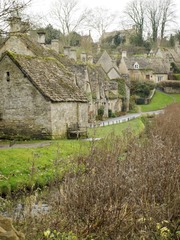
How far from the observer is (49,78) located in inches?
1102

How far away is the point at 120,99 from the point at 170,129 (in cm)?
4124

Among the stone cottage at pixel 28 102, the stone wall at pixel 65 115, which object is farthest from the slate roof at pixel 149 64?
the stone cottage at pixel 28 102

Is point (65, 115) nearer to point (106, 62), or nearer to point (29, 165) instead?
point (29, 165)

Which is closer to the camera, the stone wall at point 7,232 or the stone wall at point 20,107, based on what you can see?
the stone wall at point 7,232

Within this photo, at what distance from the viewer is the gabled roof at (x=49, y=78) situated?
26.0 meters

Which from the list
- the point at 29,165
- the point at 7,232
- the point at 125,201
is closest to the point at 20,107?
the point at 29,165

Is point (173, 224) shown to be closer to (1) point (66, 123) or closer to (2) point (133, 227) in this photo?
(2) point (133, 227)

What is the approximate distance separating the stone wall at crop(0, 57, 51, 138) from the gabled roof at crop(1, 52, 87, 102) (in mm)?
328

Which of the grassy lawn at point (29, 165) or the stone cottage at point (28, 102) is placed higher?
the stone cottage at point (28, 102)

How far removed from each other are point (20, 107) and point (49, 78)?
3.13m

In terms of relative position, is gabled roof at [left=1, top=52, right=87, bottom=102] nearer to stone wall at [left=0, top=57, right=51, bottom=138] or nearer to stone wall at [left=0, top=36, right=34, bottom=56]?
stone wall at [left=0, top=57, right=51, bottom=138]

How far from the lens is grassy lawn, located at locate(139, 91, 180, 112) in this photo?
69.5m

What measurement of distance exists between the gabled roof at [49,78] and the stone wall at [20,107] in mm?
328

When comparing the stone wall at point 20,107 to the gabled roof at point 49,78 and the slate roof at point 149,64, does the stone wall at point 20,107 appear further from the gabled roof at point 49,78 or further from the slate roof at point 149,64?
the slate roof at point 149,64
